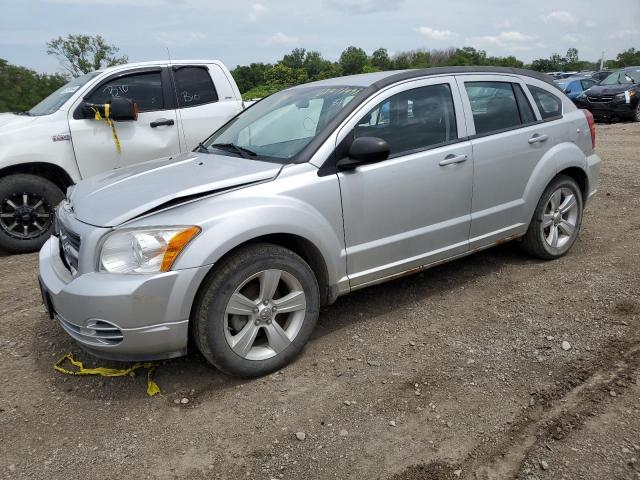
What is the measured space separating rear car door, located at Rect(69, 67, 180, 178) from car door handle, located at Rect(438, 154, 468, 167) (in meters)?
3.52

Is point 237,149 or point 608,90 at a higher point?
point 237,149

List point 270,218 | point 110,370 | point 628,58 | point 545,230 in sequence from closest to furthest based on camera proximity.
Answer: point 270,218 → point 110,370 → point 545,230 → point 628,58

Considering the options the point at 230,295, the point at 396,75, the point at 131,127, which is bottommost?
the point at 230,295

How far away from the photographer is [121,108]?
5879mm

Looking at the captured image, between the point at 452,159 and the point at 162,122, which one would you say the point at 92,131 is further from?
the point at 452,159

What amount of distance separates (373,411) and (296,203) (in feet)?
4.07

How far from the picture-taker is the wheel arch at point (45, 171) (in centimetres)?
562

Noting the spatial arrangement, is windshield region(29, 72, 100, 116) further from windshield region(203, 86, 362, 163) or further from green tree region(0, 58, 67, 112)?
green tree region(0, 58, 67, 112)

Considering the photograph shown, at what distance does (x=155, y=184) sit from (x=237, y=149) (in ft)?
2.64

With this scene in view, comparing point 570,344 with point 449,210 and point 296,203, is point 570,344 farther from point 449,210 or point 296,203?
point 296,203

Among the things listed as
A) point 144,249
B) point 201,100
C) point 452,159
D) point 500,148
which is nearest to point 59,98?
point 201,100

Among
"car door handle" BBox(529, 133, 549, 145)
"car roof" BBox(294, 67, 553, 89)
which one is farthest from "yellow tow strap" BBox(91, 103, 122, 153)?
"car door handle" BBox(529, 133, 549, 145)

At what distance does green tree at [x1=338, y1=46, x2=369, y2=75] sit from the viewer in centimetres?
4841

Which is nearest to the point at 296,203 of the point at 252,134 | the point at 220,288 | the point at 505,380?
the point at 220,288
